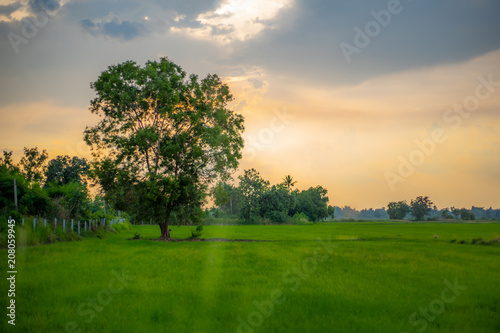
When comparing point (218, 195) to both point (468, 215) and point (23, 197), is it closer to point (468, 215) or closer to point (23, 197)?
point (23, 197)

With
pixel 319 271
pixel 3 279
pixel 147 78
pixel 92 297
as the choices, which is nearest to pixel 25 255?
pixel 3 279

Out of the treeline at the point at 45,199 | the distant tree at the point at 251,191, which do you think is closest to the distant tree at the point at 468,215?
the distant tree at the point at 251,191

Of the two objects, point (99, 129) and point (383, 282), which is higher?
point (99, 129)

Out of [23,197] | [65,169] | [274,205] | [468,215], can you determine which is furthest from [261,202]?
[468,215]

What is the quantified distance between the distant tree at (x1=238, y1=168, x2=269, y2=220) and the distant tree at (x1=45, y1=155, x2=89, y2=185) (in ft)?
156

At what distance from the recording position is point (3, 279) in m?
12.3

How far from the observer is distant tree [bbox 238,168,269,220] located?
106375 millimetres

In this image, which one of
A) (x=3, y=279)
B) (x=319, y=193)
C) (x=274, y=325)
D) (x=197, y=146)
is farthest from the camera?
(x=319, y=193)

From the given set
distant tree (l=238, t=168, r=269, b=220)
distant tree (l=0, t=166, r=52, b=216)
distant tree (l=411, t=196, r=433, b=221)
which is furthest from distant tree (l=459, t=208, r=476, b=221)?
distant tree (l=0, t=166, r=52, b=216)

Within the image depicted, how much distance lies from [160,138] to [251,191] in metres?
77.1

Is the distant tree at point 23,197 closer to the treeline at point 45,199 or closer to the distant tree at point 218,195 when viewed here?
the treeline at point 45,199

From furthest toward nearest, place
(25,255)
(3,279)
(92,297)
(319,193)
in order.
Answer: (319,193)
(25,255)
(3,279)
(92,297)

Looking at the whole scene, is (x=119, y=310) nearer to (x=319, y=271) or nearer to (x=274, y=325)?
(x=274, y=325)

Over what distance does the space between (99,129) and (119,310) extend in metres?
29.5
